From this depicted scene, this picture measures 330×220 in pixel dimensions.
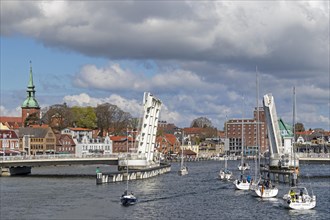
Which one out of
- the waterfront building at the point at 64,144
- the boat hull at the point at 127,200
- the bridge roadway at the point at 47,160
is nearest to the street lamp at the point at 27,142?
the waterfront building at the point at 64,144

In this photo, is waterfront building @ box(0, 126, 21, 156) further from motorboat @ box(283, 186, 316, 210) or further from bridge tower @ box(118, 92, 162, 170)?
motorboat @ box(283, 186, 316, 210)

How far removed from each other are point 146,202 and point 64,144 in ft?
379

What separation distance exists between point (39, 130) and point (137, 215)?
117539mm

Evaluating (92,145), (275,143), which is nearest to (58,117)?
(92,145)

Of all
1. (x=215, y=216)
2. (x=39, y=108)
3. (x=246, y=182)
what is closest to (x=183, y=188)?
(x=246, y=182)

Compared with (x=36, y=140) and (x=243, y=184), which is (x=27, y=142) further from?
(x=243, y=184)

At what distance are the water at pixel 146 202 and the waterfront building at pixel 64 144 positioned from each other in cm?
8641

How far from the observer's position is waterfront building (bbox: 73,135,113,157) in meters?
180

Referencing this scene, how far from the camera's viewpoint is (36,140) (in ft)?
543

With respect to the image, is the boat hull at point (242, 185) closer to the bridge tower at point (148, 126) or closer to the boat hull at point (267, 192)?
the boat hull at point (267, 192)

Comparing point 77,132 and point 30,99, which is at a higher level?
point 30,99

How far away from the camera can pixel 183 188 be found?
3127 inches

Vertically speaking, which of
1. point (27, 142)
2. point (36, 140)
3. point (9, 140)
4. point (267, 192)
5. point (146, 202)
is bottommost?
point (146, 202)

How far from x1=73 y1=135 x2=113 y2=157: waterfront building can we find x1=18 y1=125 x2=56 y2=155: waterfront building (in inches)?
446
